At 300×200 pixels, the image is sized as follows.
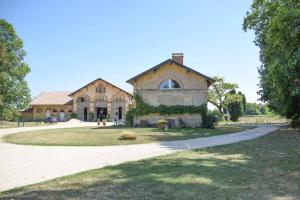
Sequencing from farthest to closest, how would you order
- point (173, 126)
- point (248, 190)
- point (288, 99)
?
point (173, 126), point (288, 99), point (248, 190)

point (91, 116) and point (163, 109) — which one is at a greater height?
point (163, 109)

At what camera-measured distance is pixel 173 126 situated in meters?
35.9

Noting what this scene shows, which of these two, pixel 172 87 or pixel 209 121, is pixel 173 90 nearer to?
pixel 172 87

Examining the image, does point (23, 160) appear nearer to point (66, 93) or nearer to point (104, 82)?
point (104, 82)

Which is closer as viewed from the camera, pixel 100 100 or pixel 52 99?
pixel 100 100

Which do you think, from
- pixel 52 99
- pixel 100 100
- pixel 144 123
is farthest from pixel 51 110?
pixel 144 123

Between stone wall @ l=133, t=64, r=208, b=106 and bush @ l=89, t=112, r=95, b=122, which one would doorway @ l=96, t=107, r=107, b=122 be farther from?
stone wall @ l=133, t=64, r=208, b=106

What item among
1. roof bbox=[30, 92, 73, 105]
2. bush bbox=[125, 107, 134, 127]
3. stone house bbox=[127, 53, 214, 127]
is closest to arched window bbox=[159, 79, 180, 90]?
stone house bbox=[127, 53, 214, 127]

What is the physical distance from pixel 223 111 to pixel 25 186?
63642 millimetres

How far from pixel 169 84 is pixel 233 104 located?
30.9 m

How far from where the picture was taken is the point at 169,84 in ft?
122

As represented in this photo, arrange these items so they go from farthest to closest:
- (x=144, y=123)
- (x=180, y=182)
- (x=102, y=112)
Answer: (x=102, y=112)
(x=144, y=123)
(x=180, y=182)

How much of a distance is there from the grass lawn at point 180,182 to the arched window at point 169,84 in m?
25.2

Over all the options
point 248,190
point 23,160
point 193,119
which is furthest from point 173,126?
point 248,190
